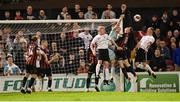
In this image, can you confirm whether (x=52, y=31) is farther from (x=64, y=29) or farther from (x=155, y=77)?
(x=155, y=77)

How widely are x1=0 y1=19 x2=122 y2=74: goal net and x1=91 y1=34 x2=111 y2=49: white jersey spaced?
159 cm

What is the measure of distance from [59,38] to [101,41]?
8.75ft

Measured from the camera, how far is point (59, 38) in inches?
941

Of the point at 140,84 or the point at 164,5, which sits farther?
the point at 164,5

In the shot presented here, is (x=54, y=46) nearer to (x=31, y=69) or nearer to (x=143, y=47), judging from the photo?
(x=31, y=69)

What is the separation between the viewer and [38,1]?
92.3ft

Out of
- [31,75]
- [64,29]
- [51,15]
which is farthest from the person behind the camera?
[51,15]

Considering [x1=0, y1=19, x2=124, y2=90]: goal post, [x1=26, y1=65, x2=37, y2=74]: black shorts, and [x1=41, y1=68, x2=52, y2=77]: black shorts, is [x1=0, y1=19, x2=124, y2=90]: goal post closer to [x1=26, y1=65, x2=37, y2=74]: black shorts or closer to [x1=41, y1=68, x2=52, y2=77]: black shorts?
[x1=41, y1=68, x2=52, y2=77]: black shorts

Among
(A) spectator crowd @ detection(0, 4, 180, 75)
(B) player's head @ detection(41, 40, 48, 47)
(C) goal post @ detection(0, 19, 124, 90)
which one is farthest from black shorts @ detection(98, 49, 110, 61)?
(B) player's head @ detection(41, 40, 48, 47)

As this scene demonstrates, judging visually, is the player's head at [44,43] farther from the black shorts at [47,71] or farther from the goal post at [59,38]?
the black shorts at [47,71]

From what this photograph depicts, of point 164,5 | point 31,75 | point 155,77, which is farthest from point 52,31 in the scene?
point 164,5

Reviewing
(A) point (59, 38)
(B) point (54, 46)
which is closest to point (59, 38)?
(A) point (59, 38)

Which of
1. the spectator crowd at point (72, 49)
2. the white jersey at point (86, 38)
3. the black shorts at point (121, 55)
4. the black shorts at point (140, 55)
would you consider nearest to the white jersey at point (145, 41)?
the black shorts at point (140, 55)

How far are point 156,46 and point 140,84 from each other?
1.77 metres
